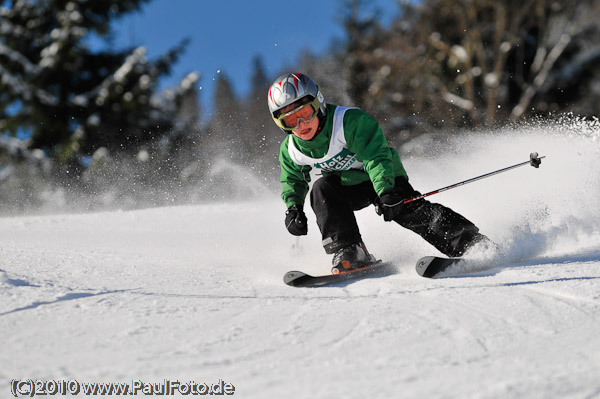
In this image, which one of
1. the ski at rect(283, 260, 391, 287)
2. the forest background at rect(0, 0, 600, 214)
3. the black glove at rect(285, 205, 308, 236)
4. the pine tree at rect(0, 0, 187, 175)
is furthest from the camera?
the pine tree at rect(0, 0, 187, 175)

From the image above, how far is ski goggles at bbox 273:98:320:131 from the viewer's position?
10.4 ft

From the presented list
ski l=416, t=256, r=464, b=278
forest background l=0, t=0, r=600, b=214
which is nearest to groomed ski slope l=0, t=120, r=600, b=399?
ski l=416, t=256, r=464, b=278

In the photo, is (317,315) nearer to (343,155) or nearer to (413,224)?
(413,224)

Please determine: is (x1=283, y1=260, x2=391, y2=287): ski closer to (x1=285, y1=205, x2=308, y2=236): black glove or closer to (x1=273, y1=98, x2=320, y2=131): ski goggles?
(x1=285, y1=205, x2=308, y2=236): black glove

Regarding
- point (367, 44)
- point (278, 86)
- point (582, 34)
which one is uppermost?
point (367, 44)

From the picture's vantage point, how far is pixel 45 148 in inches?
639

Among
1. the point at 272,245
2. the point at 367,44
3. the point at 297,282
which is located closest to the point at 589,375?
the point at 297,282

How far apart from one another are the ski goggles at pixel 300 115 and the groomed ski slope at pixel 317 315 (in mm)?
873

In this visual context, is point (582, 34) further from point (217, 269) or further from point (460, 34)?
point (217, 269)

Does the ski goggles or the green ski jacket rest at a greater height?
the ski goggles

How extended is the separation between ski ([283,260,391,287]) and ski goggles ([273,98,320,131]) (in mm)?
897

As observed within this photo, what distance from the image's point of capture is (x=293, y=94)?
125 inches

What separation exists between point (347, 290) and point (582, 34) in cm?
1995

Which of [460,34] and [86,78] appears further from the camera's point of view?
[460,34]
